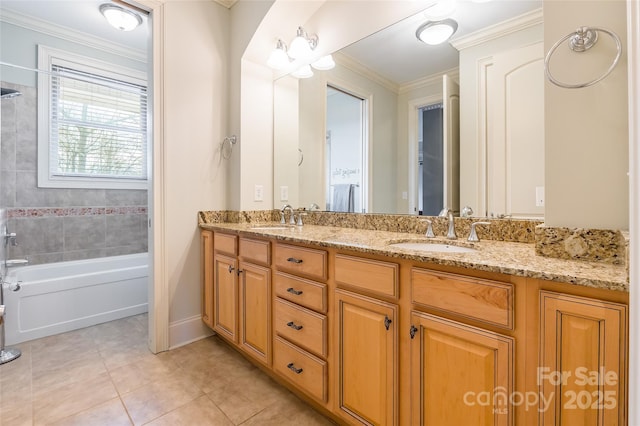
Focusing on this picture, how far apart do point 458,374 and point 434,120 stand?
4.11 feet

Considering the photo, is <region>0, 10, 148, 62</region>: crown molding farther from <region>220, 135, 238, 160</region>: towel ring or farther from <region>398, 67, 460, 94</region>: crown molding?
<region>398, 67, 460, 94</region>: crown molding

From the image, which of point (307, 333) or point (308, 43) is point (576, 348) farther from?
point (308, 43)

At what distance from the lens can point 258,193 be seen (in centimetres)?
250

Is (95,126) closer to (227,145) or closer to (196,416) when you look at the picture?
(227,145)

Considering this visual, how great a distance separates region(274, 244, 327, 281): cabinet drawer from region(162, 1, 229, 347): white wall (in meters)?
1.01

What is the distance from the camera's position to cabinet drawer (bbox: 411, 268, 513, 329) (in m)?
0.85

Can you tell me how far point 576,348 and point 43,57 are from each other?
417 cm

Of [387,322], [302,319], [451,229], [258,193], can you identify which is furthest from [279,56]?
[387,322]

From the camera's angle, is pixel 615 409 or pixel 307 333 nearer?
pixel 615 409

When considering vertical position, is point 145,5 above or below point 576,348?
above

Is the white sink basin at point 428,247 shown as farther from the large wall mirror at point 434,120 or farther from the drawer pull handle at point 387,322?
the drawer pull handle at point 387,322

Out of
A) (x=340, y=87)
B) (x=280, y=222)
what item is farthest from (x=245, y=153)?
(x=340, y=87)

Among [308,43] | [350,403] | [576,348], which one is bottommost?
[350,403]

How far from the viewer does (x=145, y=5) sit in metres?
2.03
